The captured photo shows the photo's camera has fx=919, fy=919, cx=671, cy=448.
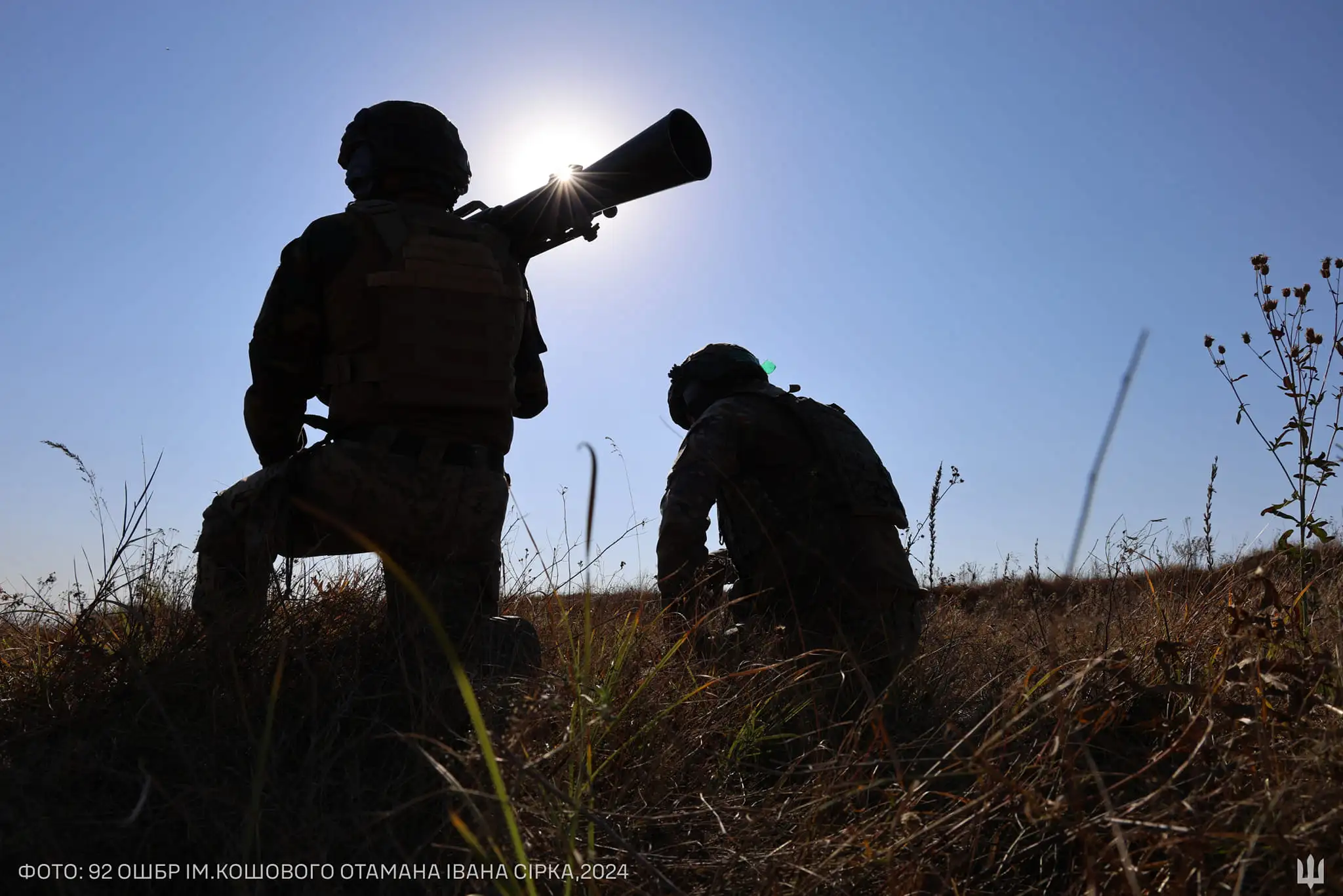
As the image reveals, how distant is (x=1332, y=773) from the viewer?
1472mm

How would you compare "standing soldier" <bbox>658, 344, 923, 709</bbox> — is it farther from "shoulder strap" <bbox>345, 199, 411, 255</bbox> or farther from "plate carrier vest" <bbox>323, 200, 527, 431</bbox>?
"shoulder strap" <bbox>345, 199, 411, 255</bbox>

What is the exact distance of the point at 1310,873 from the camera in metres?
1.30

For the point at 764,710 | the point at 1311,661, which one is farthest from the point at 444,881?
the point at 1311,661

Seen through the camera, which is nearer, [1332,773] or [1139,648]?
[1332,773]

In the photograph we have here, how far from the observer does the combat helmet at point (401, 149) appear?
328 centimetres

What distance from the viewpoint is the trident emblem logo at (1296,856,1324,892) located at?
1.28 metres

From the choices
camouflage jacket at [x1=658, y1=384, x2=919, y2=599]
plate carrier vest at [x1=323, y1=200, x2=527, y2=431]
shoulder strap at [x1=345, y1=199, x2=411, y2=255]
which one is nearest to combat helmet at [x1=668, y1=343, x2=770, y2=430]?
camouflage jacket at [x1=658, y1=384, x2=919, y2=599]

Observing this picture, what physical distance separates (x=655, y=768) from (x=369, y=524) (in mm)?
1460

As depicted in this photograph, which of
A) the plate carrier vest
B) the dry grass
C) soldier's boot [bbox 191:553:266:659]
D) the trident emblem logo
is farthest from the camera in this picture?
the plate carrier vest

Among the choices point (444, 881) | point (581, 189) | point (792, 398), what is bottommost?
point (444, 881)

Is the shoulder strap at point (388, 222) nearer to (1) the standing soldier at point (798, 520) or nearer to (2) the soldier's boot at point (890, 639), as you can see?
(1) the standing soldier at point (798, 520)

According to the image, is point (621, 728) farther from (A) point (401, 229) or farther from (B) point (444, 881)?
(A) point (401, 229)

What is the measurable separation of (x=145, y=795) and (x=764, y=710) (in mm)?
1458

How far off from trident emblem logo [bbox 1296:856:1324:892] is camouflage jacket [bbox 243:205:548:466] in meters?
2.55
